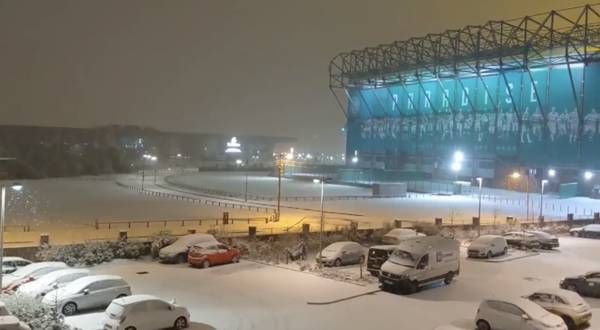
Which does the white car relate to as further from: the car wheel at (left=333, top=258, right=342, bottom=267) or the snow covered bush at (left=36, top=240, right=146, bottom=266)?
the car wheel at (left=333, top=258, right=342, bottom=267)

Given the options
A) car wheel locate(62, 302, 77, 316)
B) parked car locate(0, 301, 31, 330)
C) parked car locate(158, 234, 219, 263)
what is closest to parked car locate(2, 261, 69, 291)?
car wheel locate(62, 302, 77, 316)

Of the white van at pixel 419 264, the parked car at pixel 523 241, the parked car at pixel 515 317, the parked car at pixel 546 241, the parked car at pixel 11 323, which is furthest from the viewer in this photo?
the parked car at pixel 546 241

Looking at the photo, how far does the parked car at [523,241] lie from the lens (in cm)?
3450

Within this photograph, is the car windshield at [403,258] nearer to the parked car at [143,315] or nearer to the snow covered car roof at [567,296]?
the snow covered car roof at [567,296]

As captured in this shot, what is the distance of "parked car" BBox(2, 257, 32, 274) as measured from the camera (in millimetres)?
23194

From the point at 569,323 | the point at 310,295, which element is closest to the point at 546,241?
the point at 569,323

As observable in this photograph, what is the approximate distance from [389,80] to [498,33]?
25.8 meters

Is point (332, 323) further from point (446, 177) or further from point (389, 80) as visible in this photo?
point (389, 80)

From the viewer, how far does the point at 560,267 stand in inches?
1146

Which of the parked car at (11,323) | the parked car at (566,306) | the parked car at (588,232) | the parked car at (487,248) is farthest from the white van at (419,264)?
the parked car at (588,232)

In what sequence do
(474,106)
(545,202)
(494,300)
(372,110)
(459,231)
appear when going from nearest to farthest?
1. (494,300)
2. (459,231)
3. (545,202)
4. (474,106)
5. (372,110)

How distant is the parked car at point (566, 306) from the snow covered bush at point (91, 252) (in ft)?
59.9

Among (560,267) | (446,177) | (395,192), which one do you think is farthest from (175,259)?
(446,177)

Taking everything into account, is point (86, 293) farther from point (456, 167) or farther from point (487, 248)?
point (456, 167)
